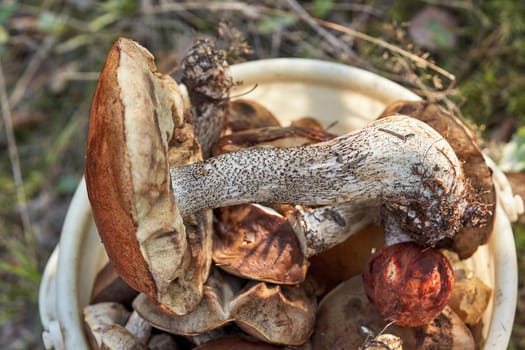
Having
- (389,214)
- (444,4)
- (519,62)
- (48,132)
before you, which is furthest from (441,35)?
(48,132)

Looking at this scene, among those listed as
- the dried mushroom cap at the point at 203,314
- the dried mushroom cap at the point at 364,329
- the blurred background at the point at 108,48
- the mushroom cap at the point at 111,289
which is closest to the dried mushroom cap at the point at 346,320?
the dried mushroom cap at the point at 364,329

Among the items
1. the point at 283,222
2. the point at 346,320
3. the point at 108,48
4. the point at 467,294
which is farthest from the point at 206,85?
the point at 108,48

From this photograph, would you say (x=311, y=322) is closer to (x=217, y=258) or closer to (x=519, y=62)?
(x=217, y=258)

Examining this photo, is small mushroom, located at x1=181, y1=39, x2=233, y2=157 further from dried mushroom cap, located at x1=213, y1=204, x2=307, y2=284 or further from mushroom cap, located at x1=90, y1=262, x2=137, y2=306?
mushroom cap, located at x1=90, y1=262, x2=137, y2=306

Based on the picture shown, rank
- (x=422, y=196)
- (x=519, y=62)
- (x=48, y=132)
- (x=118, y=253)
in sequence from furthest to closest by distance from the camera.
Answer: (x=48, y=132) < (x=519, y=62) < (x=422, y=196) < (x=118, y=253)

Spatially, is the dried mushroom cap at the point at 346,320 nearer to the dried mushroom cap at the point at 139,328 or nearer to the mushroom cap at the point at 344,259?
the mushroom cap at the point at 344,259

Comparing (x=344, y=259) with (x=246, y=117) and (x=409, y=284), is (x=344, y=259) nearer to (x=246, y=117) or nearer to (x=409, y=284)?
(x=409, y=284)

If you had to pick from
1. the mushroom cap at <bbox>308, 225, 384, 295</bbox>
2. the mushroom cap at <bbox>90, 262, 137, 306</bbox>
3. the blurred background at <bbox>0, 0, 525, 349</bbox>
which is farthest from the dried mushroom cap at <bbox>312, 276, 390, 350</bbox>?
the blurred background at <bbox>0, 0, 525, 349</bbox>
